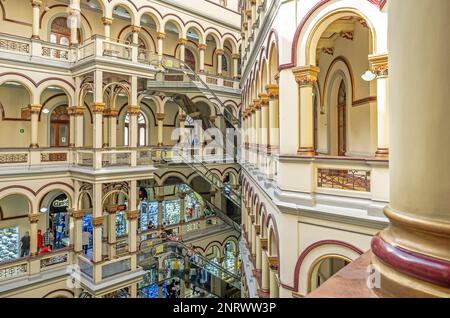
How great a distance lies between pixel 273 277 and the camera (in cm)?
912

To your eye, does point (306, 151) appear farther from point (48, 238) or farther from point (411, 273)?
point (48, 238)

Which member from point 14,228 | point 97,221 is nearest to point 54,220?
point 14,228

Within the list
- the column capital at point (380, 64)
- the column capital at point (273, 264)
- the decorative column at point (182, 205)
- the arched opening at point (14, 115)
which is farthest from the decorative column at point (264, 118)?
the arched opening at point (14, 115)

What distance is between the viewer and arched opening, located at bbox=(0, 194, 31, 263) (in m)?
15.0

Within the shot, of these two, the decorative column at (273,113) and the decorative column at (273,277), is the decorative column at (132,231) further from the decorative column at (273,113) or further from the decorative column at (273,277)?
the decorative column at (273,113)

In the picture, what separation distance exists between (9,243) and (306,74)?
16.1 meters

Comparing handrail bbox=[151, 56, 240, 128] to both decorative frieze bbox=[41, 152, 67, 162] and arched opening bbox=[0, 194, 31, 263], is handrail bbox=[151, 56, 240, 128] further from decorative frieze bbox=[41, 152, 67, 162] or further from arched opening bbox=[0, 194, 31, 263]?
arched opening bbox=[0, 194, 31, 263]

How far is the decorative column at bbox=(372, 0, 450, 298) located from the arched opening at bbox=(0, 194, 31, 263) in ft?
55.7

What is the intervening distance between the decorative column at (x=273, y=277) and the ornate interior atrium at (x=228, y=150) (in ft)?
0.19

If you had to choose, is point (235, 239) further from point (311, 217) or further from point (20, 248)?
point (311, 217)

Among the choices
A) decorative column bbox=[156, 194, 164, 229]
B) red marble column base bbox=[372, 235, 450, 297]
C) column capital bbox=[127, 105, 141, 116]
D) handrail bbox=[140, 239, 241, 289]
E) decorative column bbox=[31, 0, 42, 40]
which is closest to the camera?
red marble column base bbox=[372, 235, 450, 297]

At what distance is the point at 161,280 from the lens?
19.3 m

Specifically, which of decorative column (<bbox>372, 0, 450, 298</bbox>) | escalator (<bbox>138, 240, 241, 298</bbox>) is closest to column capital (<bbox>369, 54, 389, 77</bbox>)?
decorative column (<bbox>372, 0, 450, 298</bbox>)

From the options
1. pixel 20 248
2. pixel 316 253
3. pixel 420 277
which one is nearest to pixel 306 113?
pixel 316 253
